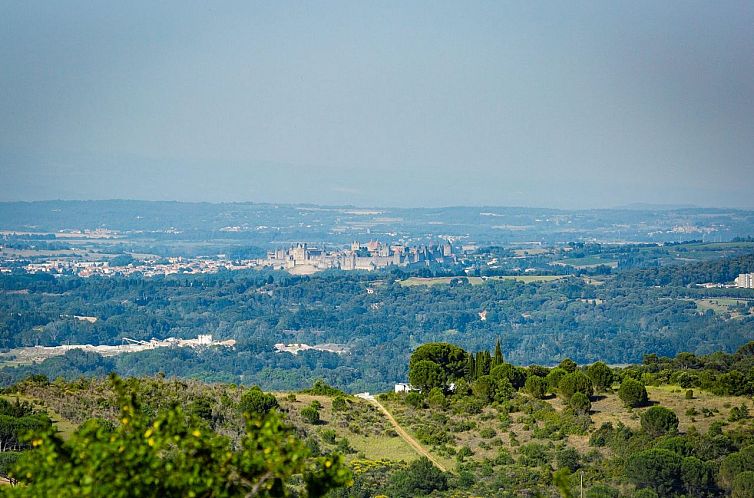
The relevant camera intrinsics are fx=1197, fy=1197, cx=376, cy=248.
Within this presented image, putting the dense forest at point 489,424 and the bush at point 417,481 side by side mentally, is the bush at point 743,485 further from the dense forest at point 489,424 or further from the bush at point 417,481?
the bush at point 417,481

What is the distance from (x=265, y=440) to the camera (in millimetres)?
9195

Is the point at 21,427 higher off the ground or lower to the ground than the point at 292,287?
higher

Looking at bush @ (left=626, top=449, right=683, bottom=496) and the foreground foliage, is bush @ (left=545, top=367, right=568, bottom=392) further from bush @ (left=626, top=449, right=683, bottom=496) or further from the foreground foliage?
the foreground foliage

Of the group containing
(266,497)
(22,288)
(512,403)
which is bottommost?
(22,288)

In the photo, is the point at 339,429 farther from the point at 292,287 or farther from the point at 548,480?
the point at 292,287

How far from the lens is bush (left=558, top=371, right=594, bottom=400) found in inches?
1385

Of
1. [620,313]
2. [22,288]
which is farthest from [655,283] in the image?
[22,288]

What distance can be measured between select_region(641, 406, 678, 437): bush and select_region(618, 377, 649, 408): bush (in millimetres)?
2340

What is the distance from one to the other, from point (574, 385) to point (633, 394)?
2.44 m

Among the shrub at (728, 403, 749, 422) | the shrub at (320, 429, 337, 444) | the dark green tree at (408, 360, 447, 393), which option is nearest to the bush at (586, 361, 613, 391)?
the dark green tree at (408, 360, 447, 393)

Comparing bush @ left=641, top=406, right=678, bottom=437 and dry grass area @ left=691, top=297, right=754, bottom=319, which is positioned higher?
bush @ left=641, top=406, right=678, bottom=437

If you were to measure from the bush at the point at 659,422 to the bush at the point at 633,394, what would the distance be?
2.34 m

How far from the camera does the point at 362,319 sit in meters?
131

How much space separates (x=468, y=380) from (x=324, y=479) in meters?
30.4
